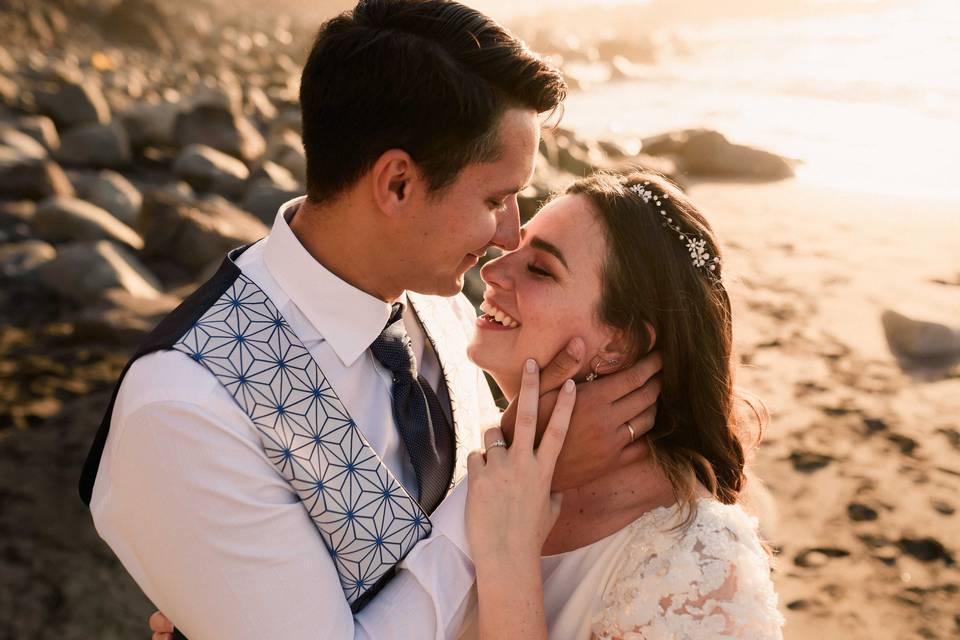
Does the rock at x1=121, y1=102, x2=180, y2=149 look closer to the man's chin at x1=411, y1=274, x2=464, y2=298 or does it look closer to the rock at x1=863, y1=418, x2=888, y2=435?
the rock at x1=863, y1=418, x2=888, y2=435

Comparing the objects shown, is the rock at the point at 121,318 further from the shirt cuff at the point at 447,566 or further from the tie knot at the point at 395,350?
the shirt cuff at the point at 447,566

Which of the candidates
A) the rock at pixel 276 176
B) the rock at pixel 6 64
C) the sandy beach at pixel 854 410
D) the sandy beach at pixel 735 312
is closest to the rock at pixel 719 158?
the sandy beach at pixel 735 312

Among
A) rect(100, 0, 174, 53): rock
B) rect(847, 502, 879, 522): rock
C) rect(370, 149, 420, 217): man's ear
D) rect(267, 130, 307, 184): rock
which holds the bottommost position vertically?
rect(100, 0, 174, 53): rock

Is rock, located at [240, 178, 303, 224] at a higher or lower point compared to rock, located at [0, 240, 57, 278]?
higher

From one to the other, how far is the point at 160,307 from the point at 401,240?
418 centimetres

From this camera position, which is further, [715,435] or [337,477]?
[715,435]

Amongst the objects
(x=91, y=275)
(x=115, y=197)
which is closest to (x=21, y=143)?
(x=115, y=197)

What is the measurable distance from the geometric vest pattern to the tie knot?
293 millimetres

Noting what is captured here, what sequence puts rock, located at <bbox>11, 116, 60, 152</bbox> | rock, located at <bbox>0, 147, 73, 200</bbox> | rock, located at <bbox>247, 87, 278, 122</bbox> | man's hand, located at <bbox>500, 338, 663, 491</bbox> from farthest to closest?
rock, located at <bbox>247, 87, 278, 122</bbox>, rock, located at <bbox>11, 116, 60, 152</bbox>, rock, located at <bbox>0, 147, 73, 200</bbox>, man's hand, located at <bbox>500, 338, 663, 491</bbox>

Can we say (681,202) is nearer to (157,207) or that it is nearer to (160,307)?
(160,307)

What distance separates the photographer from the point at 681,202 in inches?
109

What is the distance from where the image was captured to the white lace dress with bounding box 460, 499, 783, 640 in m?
2.22

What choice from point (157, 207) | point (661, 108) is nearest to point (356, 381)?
point (157, 207)

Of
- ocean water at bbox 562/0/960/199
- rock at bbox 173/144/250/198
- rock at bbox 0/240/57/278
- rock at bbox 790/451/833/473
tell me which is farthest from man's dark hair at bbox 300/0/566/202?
ocean water at bbox 562/0/960/199
